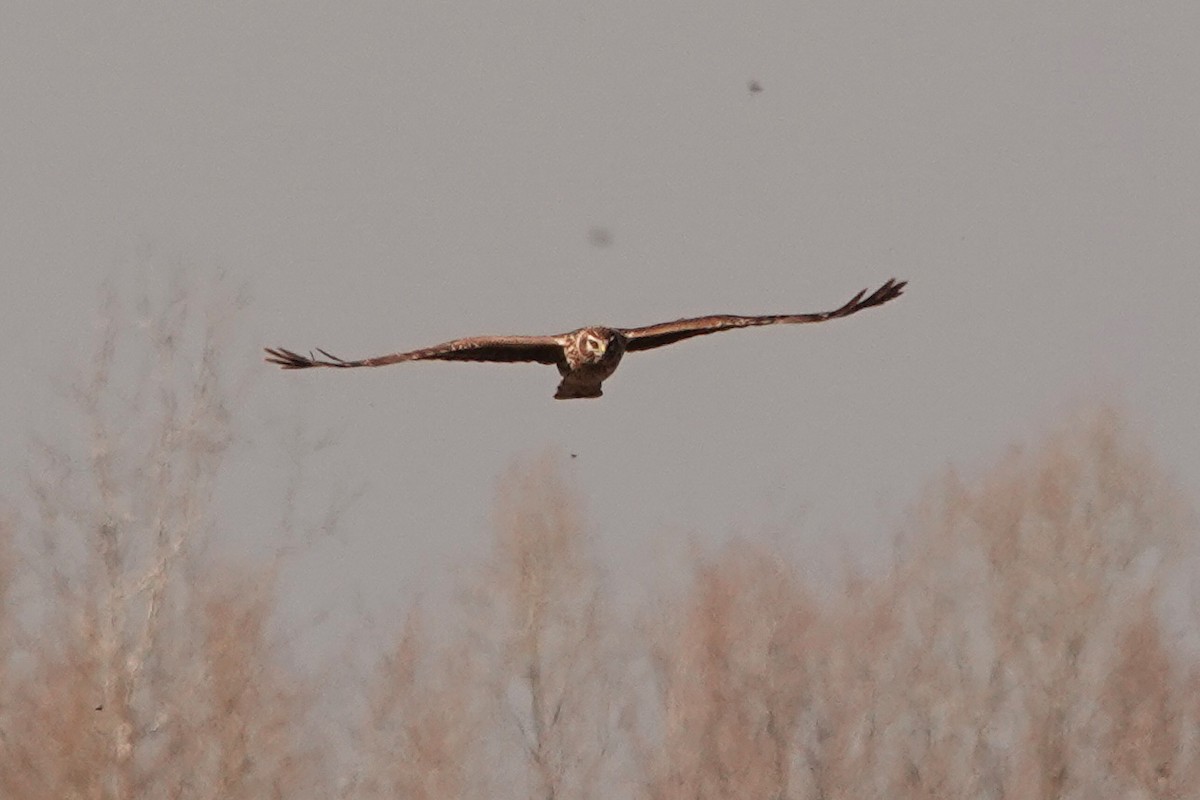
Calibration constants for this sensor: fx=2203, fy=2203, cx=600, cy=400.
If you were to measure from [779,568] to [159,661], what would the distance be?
26.1ft

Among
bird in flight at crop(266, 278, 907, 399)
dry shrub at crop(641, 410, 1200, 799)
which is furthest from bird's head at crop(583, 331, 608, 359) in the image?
dry shrub at crop(641, 410, 1200, 799)

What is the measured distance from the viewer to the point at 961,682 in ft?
80.3

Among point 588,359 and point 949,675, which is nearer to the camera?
point 588,359

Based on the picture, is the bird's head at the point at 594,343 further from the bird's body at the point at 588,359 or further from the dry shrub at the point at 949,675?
the dry shrub at the point at 949,675

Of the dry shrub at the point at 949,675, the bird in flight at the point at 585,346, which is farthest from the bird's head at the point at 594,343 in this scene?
the dry shrub at the point at 949,675

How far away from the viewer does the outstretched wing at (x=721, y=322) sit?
13.1 meters

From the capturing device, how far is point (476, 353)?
13969mm

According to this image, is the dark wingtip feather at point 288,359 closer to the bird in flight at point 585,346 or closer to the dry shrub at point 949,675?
the bird in flight at point 585,346

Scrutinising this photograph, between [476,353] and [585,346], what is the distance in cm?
92

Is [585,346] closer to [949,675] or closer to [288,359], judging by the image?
[288,359]

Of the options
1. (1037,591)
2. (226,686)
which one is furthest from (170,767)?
(1037,591)

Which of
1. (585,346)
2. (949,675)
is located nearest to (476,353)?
(585,346)

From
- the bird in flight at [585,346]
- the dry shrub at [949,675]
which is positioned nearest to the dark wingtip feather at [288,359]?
the bird in flight at [585,346]

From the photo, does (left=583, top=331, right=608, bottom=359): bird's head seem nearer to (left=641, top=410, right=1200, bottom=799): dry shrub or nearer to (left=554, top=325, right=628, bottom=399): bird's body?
(left=554, top=325, right=628, bottom=399): bird's body
